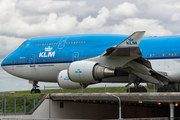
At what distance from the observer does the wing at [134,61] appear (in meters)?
18.0

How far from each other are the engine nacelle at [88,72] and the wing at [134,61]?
112cm

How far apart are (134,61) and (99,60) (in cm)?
214

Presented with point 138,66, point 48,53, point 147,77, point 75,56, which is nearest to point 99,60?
Result: point 138,66

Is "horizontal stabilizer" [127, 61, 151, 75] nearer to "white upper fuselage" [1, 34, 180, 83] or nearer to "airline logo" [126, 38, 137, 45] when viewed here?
"white upper fuselage" [1, 34, 180, 83]

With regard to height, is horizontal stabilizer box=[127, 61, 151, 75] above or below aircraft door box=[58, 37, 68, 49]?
below

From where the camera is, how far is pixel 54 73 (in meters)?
24.2

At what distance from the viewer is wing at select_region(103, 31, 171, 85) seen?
18.0 metres

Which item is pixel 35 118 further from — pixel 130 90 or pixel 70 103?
pixel 130 90

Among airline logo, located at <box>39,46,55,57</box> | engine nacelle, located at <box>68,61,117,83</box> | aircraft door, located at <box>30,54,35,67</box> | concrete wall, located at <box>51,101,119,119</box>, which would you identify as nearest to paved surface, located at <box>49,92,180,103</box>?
concrete wall, located at <box>51,101,119,119</box>

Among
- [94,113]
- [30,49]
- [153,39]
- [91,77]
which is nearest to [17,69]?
[30,49]

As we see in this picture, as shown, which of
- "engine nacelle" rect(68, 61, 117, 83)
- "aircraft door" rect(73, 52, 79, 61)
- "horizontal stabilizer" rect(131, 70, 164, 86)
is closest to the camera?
"engine nacelle" rect(68, 61, 117, 83)

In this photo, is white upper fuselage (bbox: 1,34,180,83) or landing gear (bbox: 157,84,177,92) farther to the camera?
landing gear (bbox: 157,84,177,92)

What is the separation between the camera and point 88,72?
19000 millimetres

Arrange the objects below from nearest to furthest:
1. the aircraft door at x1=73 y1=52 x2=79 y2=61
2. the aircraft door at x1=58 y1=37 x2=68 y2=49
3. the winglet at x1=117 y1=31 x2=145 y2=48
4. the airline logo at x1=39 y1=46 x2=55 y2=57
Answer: the winglet at x1=117 y1=31 x2=145 y2=48
the aircraft door at x1=73 y1=52 x2=79 y2=61
the aircraft door at x1=58 y1=37 x2=68 y2=49
the airline logo at x1=39 y1=46 x2=55 y2=57
